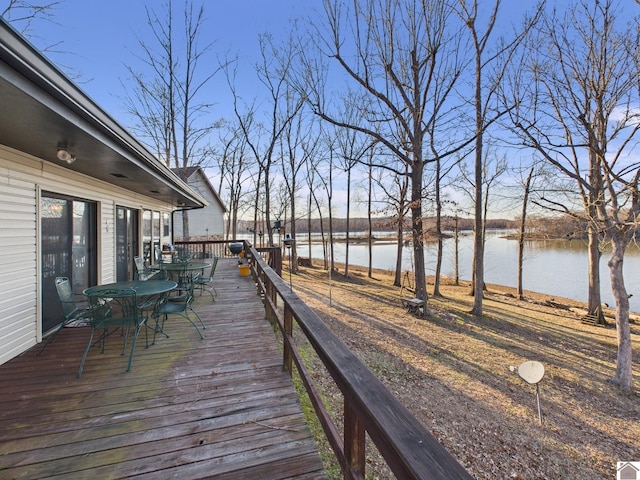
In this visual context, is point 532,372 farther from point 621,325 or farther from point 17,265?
point 17,265

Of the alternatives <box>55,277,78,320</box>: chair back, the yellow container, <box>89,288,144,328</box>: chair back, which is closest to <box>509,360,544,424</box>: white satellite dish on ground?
<box>89,288,144,328</box>: chair back

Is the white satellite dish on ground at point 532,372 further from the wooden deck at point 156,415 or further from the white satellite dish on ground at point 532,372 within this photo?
the wooden deck at point 156,415

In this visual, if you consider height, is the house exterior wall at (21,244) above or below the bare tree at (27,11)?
below

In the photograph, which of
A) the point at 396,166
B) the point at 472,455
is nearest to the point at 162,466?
the point at 472,455

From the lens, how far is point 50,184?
3.68 meters

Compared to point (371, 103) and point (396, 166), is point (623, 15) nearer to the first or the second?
point (371, 103)

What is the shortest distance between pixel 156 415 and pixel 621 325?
9.11m

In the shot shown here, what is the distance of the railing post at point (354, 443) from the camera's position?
3.91ft

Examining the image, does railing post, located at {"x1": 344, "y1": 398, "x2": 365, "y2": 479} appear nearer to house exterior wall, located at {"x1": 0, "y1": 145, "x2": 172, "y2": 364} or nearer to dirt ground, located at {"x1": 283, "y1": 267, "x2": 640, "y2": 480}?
dirt ground, located at {"x1": 283, "y1": 267, "x2": 640, "y2": 480}

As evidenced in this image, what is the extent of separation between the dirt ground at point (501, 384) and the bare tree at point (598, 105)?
144cm

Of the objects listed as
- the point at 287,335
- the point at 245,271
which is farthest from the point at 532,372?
the point at 245,271

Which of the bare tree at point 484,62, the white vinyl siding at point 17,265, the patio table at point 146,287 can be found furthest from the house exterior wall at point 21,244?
the bare tree at point 484,62

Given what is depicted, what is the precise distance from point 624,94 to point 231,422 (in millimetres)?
8977

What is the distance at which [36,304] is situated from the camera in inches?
135
